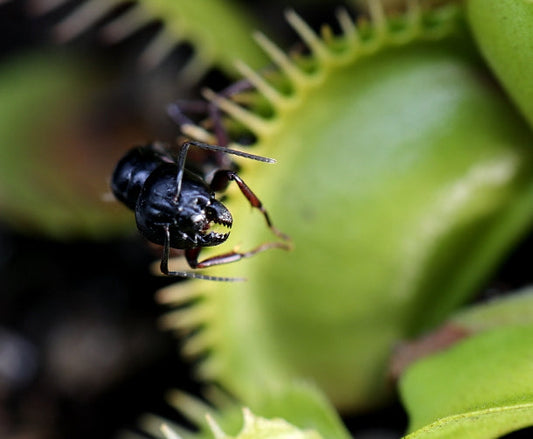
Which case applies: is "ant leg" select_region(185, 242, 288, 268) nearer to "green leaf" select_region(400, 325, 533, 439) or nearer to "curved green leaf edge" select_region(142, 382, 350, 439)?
"curved green leaf edge" select_region(142, 382, 350, 439)

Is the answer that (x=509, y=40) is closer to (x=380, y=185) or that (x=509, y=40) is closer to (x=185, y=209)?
(x=380, y=185)

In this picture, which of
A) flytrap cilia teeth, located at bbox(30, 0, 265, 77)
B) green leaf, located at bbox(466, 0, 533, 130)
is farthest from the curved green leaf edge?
flytrap cilia teeth, located at bbox(30, 0, 265, 77)

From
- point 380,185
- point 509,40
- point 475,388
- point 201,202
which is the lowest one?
point 475,388

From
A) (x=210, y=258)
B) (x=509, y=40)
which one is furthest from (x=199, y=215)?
(x=509, y=40)

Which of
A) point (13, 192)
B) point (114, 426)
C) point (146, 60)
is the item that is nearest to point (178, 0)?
point (146, 60)

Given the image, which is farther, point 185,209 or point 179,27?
point 179,27

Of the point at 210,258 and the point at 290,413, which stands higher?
the point at 210,258

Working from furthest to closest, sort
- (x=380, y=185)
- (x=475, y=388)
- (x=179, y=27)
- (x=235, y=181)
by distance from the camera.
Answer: (x=179, y=27) → (x=380, y=185) → (x=235, y=181) → (x=475, y=388)

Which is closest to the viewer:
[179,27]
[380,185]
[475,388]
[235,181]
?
[475,388]
